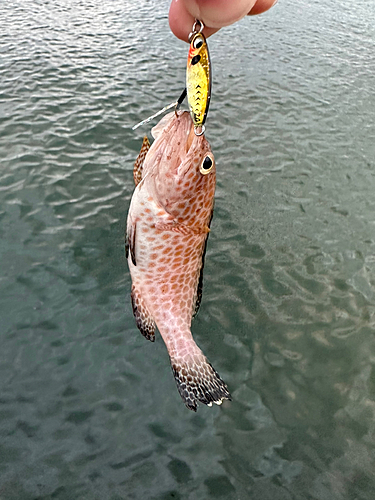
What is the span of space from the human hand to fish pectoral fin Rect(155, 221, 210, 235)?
132 cm

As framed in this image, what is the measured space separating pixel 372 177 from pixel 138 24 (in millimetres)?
12363

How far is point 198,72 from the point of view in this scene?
5.72ft

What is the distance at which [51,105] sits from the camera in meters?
10.4

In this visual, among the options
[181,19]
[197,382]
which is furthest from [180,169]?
[197,382]

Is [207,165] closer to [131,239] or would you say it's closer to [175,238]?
[175,238]

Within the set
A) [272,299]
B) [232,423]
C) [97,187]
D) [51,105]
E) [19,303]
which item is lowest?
[232,423]

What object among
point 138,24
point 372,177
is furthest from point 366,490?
point 138,24

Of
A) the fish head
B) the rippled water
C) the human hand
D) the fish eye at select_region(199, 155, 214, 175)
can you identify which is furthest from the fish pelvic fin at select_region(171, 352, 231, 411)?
the human hand

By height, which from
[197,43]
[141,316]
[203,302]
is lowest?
[203,302]

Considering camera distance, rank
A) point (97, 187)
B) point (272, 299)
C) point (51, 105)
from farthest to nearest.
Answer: point (51, 105) → point (97, 187) → point (272, 299)

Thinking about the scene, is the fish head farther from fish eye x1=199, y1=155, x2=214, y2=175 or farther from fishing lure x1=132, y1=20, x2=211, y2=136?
fishing lure x1=132, y1=20, x2=211, y2=136

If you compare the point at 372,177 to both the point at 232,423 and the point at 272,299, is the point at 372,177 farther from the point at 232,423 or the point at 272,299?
the point at 232,423

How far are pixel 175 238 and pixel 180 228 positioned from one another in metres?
0.09

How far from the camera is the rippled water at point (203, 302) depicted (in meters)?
4.55
